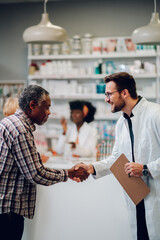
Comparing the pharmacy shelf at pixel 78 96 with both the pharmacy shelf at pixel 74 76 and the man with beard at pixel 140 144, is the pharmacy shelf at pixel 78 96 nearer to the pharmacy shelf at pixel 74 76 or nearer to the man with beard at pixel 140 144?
the pharmacy shelf at pixel 74 76

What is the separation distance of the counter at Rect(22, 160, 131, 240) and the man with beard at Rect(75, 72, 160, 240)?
492 mm

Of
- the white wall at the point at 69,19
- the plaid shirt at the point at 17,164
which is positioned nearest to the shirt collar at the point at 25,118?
the plaid shirt at the point at 17,164

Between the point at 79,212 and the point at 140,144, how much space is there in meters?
1.00

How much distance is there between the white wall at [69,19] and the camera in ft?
19.1

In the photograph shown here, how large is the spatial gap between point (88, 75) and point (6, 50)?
171cm

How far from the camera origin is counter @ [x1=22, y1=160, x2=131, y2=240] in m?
2.87

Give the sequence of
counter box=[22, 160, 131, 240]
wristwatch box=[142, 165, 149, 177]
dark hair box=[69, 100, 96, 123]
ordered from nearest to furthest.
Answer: wristwatch box=[142, 165, 149, 177], counter box=[22, 160, 131, 240], dark hair box=[69, 100, 96, 123]

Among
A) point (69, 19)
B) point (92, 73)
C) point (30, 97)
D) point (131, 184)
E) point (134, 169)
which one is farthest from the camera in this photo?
point (69, 19)

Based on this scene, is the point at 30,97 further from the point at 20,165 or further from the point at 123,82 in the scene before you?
the point at 123,82

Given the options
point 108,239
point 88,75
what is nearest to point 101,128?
point 88,75

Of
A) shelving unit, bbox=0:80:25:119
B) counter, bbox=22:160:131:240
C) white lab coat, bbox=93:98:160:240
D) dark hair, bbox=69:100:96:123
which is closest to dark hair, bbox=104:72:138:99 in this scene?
white lab coat, bbox=93:98:160:240

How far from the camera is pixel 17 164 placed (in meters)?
1.85

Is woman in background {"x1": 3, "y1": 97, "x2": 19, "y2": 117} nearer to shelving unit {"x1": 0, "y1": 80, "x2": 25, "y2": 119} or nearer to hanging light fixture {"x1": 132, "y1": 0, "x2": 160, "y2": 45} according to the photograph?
hanging light fixture {"x1": 132, "y1": 0, "x2": 160, "y2": 45}

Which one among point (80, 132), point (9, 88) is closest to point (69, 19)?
point (9, 88)
